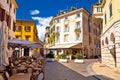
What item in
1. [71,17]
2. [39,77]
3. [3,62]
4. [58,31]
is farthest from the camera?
[58,31]

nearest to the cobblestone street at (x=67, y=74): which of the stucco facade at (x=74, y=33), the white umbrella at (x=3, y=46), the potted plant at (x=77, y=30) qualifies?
the white umbrella at (x=3, y=46)

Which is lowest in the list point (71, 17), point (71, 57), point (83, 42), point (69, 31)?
point (71, 57)

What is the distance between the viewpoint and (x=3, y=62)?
8438mm

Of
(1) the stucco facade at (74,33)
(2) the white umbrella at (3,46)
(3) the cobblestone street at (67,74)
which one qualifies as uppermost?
(1) the stucco facade at (74,33)

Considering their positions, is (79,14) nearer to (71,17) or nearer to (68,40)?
(71,17)

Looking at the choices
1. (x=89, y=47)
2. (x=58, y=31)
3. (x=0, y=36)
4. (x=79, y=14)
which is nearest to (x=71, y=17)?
(x=79, y=14)

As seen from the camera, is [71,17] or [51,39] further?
[51,39]

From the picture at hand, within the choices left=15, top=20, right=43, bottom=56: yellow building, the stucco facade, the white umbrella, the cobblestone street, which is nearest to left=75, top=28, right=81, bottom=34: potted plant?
the stucco facade

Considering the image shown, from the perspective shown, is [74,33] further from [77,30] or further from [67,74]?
[67,74]

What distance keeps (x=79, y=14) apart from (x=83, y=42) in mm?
7217

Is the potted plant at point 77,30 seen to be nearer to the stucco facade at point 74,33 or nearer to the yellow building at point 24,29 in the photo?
the stucco facade at point 74,33

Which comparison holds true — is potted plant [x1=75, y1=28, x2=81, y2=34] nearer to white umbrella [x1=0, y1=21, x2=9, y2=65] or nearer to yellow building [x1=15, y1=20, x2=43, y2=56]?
yellow building [x1=15, y1=20, x2=43, y2=56]

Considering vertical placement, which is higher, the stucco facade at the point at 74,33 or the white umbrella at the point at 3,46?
the stucco facade at the point at 74,33

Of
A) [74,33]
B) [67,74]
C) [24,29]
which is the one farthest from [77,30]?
[67,74]
